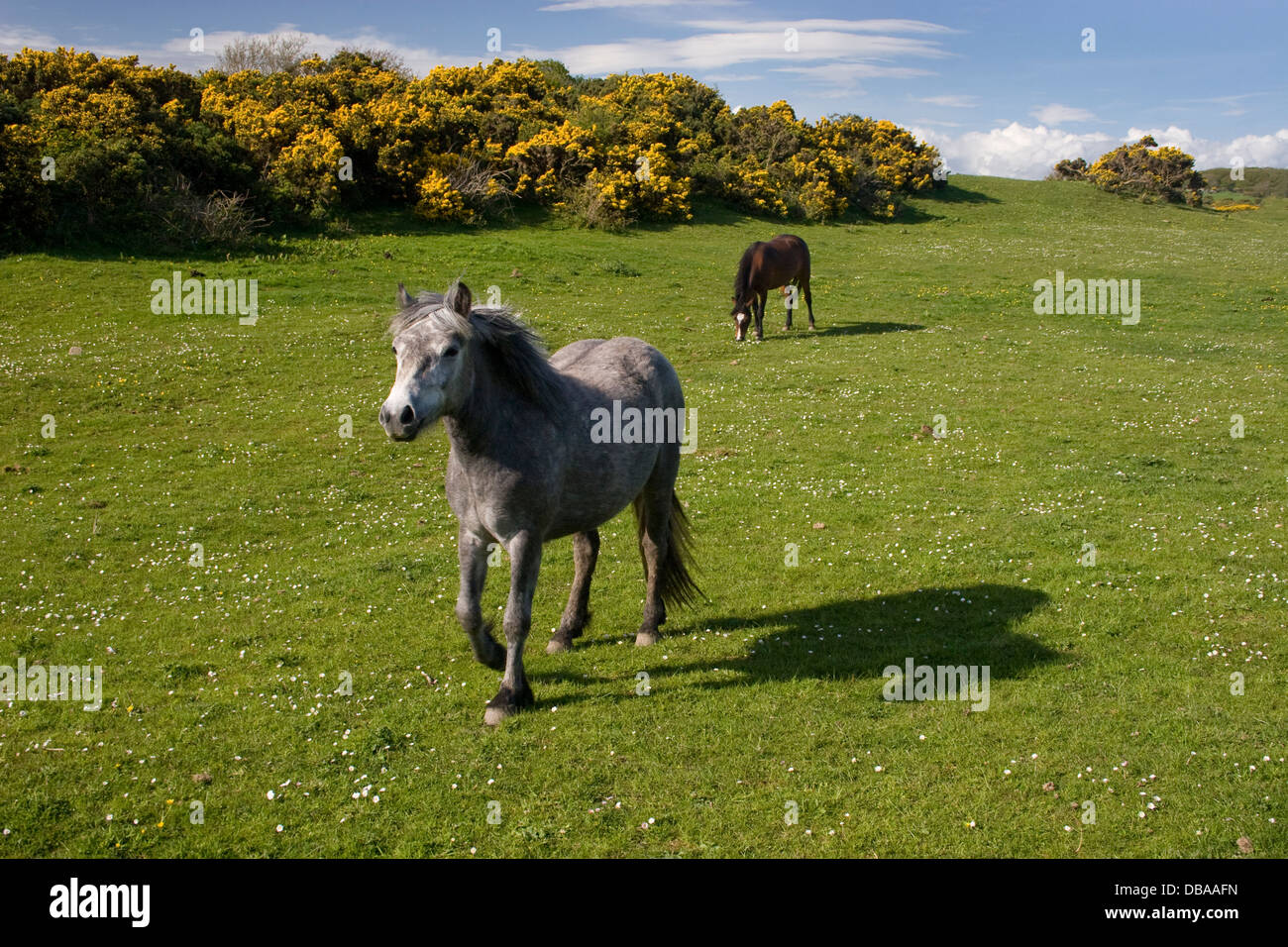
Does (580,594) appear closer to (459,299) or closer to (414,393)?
(414,393)

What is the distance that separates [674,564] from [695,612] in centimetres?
80

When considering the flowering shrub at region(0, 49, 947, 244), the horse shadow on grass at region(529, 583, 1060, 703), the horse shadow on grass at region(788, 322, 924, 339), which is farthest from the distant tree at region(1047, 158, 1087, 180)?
the horse shadow on grass at region(529, 583, 1060, 703)

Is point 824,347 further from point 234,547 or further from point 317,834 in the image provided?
point 317,834

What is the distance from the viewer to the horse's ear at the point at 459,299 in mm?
7176

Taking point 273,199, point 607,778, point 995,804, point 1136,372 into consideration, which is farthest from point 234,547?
point 273,199

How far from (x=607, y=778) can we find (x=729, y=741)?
1.13 m

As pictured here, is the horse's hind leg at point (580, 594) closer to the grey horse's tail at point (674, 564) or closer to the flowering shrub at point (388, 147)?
the grey horse's tail at point (674, 564)

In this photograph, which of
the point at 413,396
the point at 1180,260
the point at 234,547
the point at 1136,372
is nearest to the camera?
the point at 413,396

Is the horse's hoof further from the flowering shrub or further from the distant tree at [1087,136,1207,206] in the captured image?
the distant tree at [1087,136,1207,206]

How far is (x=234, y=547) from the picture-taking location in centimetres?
1216

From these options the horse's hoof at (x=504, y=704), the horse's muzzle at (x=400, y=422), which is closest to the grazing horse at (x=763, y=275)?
the horse's hoof at (x=504, y=704)

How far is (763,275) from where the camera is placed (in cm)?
2564

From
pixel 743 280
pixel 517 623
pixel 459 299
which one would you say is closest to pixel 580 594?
pixel 517 623

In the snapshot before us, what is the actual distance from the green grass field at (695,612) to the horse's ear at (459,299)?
2.75 m
